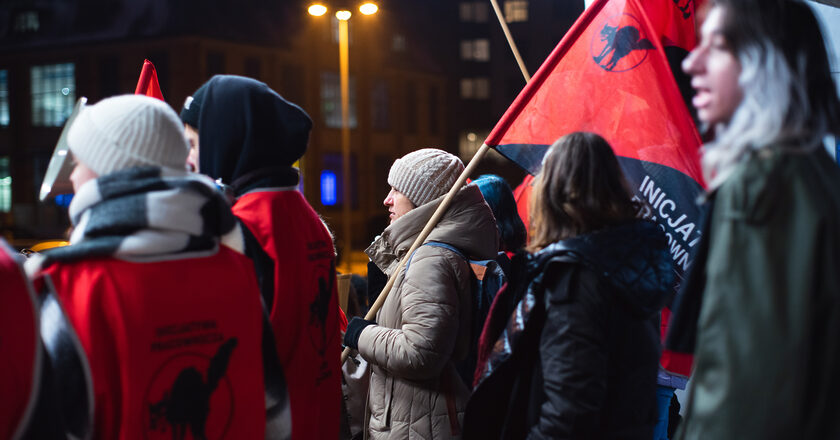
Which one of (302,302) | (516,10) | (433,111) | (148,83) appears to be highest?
(516,10)

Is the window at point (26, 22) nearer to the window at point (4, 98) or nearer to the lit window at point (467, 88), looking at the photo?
the window at point (4, 98)

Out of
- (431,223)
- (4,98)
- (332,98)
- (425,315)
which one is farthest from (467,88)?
(425,315)

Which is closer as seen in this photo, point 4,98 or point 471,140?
point 4,98

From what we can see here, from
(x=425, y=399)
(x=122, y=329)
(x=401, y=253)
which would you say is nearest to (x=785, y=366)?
(x=122, y=329)

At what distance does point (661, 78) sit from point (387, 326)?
1650 millimetres

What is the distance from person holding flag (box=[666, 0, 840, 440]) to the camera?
1.37 metres

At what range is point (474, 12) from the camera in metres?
68.6

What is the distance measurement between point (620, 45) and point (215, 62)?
3432 centimetres

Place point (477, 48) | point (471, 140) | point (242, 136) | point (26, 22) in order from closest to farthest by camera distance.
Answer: point (242, 136), point (26, 22), point (471, 140), point (477, 48)

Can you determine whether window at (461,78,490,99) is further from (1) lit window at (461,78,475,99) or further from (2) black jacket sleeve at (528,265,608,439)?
(2) black jacket sleeve at (528,265,608,439)

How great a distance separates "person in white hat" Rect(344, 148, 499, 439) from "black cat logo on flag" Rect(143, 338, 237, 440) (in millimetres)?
1059

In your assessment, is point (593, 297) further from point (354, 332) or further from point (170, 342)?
point (354, 332)

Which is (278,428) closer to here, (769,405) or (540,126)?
(769,405)

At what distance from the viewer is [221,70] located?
116ft
